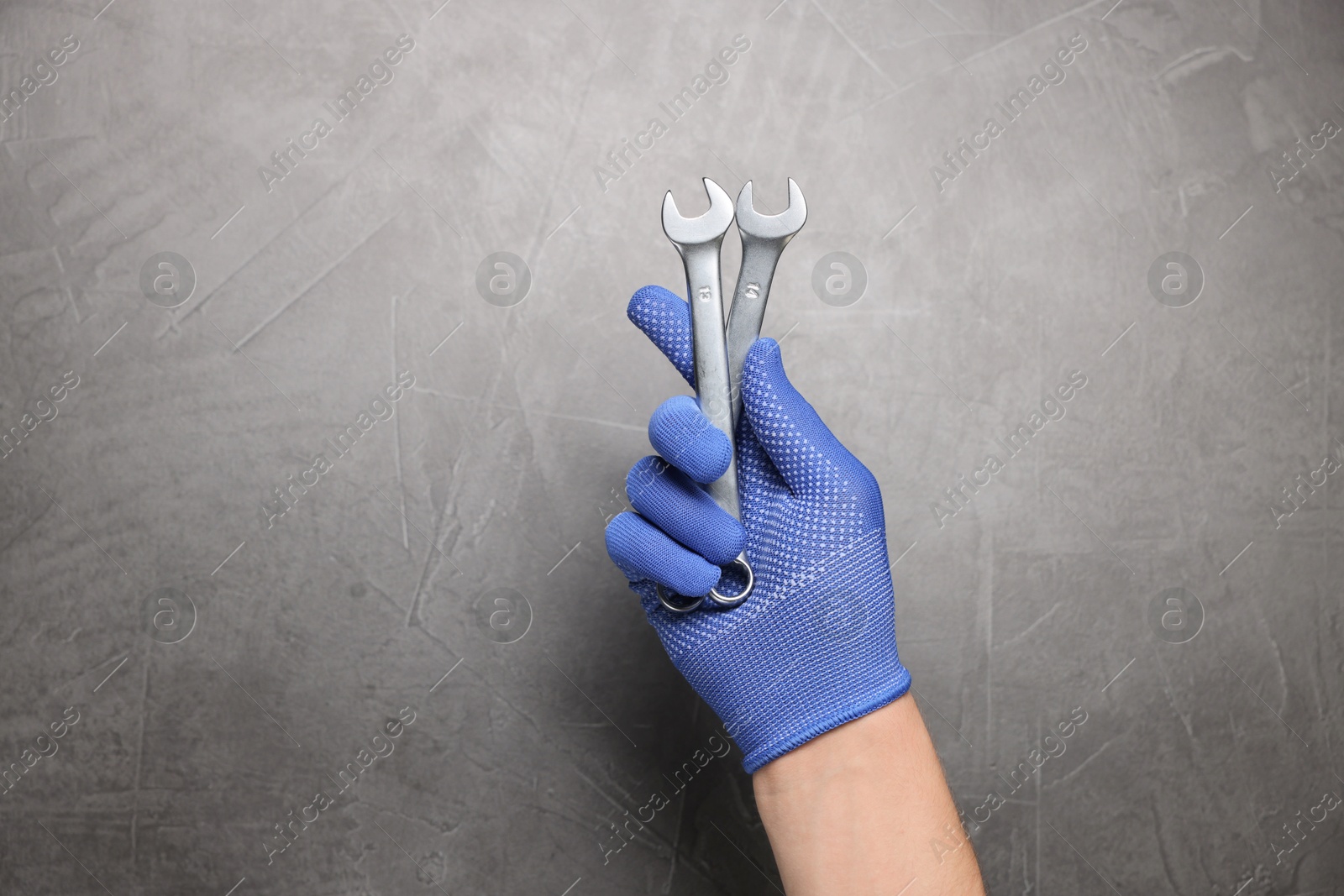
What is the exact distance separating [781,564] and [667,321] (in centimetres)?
33

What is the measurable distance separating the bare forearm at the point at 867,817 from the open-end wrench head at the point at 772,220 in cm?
58

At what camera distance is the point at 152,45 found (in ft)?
4.39

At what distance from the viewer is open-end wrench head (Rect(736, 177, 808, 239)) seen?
0.99m

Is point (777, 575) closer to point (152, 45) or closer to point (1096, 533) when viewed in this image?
point (1096, 533)

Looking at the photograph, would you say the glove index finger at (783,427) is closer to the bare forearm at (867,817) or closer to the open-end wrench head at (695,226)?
the open-end wrench head at (695,226)

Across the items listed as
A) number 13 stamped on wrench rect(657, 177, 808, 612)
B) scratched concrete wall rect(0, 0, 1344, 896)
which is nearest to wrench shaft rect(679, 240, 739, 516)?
number 13 stamped on wrench rect(657, 177, 808, 612)

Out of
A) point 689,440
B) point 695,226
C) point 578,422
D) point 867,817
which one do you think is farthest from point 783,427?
point 867,817

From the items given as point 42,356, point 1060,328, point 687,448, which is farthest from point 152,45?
point 1060,328

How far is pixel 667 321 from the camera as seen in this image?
42.4 inches

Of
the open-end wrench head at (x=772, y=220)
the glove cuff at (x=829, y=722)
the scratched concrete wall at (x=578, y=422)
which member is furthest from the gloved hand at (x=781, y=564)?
the scratched concrete wall at (x=578, y=422)

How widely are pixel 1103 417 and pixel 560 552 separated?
2.82ft

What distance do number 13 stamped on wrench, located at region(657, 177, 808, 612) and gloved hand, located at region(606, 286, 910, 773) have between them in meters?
0.03

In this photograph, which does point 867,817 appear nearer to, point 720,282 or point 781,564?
point 781,564

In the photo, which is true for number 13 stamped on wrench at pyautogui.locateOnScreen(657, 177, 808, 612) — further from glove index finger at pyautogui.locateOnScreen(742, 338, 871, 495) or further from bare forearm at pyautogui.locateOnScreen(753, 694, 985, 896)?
bare forearm at pyautogui.locateOnScreen(753, 694, 985, 896)
